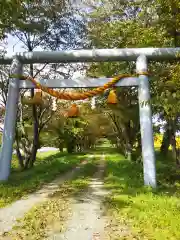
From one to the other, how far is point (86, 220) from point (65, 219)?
538mm

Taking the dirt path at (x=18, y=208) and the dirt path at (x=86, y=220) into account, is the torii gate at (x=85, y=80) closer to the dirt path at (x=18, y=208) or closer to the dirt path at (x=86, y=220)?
the dirt path at (x=18, y=208)

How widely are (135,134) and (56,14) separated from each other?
14127mm

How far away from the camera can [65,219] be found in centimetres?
775

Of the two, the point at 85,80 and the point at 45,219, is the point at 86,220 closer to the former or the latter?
the point at 45,219

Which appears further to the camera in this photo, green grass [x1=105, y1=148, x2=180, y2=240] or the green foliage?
the green foliage

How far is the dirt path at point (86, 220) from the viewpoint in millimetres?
6335

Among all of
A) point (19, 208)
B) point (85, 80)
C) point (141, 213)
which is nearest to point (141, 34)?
point (85, 80)

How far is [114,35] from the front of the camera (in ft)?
61.2

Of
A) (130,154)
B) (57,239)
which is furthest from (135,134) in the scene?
(57,239)

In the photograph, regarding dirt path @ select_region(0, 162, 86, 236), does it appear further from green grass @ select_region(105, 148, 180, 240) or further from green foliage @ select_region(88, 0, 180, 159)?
green foliage @ select_region(88, 0, 180, 159)

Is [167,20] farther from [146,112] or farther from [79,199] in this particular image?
[79,199]

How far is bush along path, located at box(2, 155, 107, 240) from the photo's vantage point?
638cm

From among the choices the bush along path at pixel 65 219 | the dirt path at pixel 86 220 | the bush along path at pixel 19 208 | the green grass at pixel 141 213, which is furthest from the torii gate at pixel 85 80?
A: the dirt path at pixel 86 220

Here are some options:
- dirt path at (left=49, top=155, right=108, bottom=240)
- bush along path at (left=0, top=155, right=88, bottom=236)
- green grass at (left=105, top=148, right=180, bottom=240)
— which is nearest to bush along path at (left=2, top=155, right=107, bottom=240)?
dirt path at (left=49, top=155, right=108, bottom=240)
